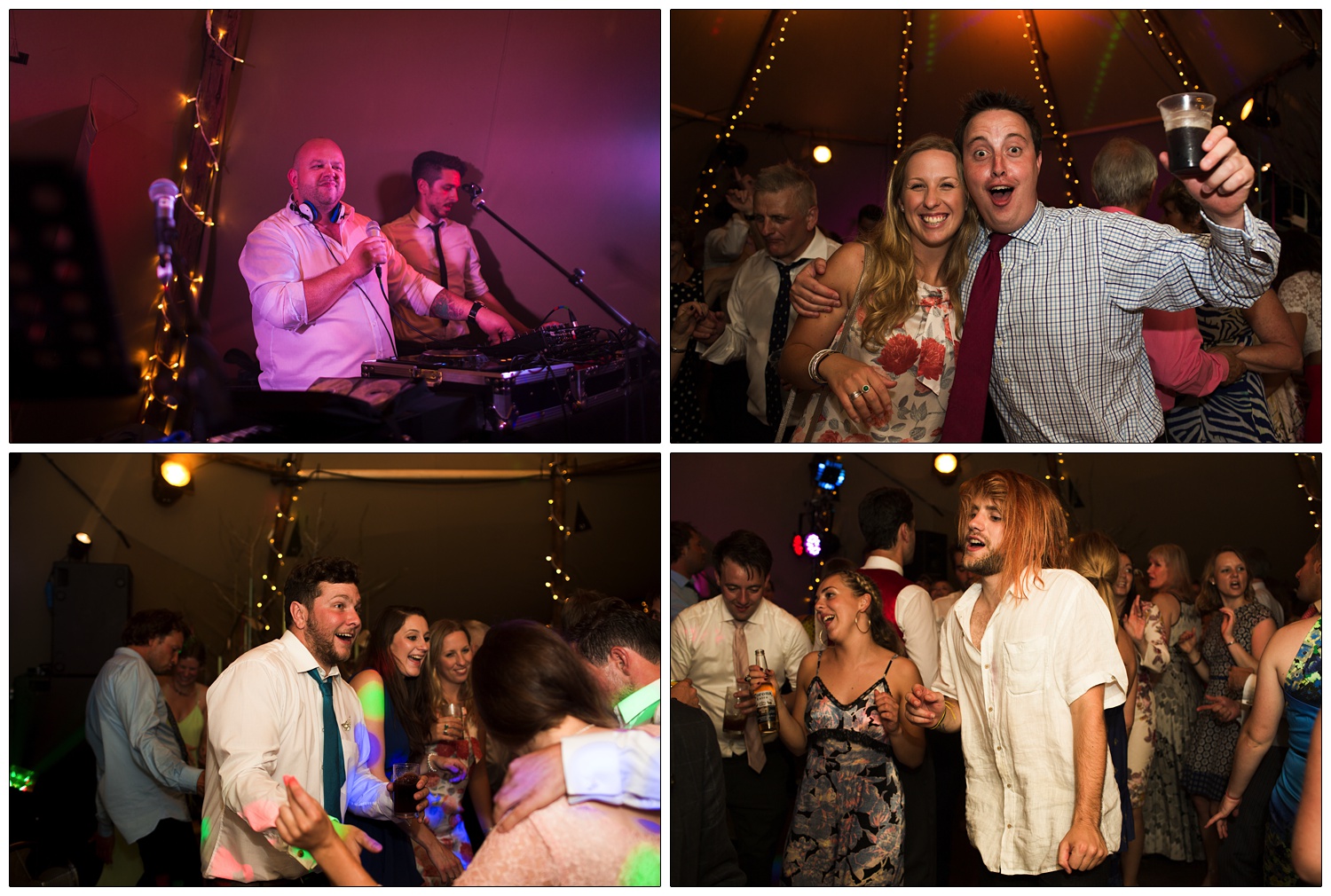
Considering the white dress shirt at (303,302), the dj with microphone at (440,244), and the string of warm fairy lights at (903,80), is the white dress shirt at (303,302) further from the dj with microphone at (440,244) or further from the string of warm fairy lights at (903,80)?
the string of warm fairy lights at (903,80)

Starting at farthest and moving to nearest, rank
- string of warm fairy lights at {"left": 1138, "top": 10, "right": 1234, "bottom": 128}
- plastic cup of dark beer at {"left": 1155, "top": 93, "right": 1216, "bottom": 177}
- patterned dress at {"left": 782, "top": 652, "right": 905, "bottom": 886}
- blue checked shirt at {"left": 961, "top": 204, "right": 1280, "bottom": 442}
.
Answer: string of warm fairy lights at {"left": 1138, "top": 10, "right": 1234, "bottom": 128}
patterned dress at {"left": 782, "top": 652, "right": 905, "bottom": 886}
blue checked shirt at {"left": 961, "top": 204, "right": 1280, "bottom": 442}
plastic cup of dark beer at {"left": 1155, "top": 93, "right": 1216, "bottom": 177}

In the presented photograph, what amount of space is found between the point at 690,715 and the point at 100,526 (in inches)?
52.5

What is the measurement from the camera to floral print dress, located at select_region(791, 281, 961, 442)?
2.40 metres

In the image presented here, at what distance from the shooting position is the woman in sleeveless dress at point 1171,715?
2461 mm

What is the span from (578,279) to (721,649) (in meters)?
0.88

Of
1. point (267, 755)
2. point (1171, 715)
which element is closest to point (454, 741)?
point (267, 755)

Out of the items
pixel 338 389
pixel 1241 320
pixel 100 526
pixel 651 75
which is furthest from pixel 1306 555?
pixel 100 526

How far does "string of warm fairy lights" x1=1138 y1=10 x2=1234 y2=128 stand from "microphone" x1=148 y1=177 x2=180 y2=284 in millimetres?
2211

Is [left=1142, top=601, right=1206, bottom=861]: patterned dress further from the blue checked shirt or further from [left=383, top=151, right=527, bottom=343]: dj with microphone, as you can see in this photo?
[left=383, top=151, right=527, bottom=343]: dj with microphone

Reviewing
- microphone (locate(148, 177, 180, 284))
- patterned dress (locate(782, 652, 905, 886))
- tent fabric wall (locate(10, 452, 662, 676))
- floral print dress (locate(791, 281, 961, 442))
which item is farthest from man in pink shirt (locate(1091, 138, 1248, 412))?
microphone (locate(148, 177, 180, 284))

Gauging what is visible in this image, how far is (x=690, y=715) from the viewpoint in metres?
2.46

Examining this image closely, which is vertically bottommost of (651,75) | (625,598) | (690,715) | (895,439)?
(690,715)

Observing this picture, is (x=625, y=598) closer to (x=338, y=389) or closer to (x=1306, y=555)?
(x=338, y=389)

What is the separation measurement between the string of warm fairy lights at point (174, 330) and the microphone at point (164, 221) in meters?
0.02
